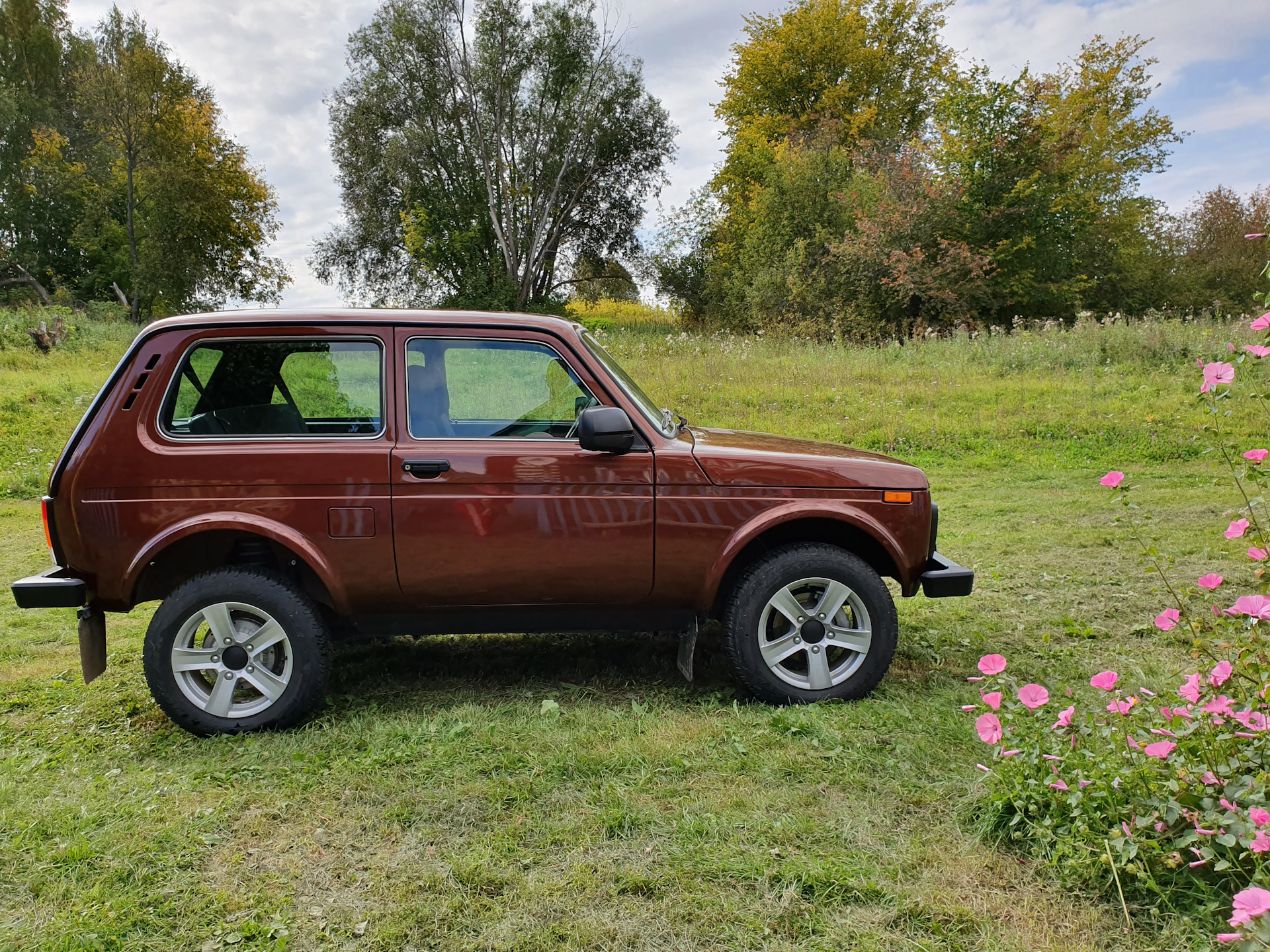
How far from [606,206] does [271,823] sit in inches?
1187

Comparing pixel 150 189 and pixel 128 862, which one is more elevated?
pixel 150 189

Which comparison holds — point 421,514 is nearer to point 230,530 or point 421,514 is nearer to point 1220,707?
point 230,530

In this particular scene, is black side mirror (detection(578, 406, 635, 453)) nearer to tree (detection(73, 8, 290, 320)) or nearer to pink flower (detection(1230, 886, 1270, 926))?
pink flower (detection(1230, 886, 1270, 926))

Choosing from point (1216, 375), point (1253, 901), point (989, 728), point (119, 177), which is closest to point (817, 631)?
point (989, 728)

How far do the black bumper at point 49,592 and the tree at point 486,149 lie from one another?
84.8 ft

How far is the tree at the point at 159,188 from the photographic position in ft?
101

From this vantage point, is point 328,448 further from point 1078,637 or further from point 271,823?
point 1078,637

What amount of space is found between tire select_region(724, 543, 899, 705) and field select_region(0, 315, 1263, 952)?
0.17 m

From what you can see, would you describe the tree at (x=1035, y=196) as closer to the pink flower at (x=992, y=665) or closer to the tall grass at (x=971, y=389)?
the tall grass at (x=971, y=389)

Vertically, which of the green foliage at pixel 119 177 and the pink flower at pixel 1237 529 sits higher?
the green foliage at pixel 119 177

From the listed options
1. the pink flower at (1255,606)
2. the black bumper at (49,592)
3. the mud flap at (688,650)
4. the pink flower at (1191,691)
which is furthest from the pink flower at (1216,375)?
the black bumper at (49,592)

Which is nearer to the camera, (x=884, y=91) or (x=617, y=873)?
(x=617, y=873)

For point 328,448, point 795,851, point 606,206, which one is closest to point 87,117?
point 606,206

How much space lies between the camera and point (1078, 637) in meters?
4.88
